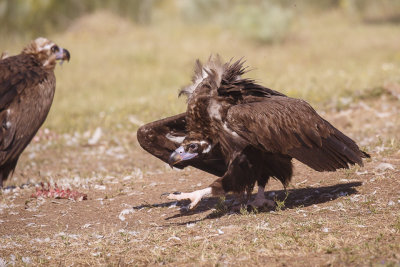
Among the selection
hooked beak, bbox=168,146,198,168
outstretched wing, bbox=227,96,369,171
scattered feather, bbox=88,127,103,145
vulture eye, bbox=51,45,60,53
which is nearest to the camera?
outstretched wing, bbox=227,96,369,171

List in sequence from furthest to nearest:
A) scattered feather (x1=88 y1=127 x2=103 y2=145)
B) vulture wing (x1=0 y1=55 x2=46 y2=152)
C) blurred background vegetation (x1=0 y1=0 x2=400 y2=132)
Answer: blurred background vegetation (x1=0 y1=0 x2=400 y2=132)
scattered feather (x1=88 y1=127 x2=103 y2=145)
vulture wing (x1=0 y1=55 x2=46 y2=152)

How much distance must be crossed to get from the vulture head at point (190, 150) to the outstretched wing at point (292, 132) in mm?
452

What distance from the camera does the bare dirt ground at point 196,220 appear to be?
15.3 ft

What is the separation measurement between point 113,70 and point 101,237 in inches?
515

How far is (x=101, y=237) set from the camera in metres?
5.52

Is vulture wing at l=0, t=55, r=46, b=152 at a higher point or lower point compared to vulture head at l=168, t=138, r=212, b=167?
higher

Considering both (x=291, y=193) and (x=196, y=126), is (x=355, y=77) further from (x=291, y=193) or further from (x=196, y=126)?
(x=196, y=126)

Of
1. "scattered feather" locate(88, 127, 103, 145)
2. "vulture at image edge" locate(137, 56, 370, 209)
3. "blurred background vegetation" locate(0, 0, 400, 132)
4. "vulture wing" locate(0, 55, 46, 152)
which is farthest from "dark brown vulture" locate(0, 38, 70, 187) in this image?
"blurred background vegetation" locate(0, 0, 400, 132)

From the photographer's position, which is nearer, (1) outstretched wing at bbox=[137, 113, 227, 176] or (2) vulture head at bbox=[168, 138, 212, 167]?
(2) vulture head at bbox=[168, 138, 212, 167]

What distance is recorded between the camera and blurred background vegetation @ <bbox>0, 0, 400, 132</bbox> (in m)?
12.7

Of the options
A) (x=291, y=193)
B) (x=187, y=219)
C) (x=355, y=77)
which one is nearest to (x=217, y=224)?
(x=187, y=219)

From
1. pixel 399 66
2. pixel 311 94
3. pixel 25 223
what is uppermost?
pixel 399 66

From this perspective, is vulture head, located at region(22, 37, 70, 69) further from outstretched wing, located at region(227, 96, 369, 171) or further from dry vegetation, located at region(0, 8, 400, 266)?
outstretched wing, located at region(227, 96, 369, 171)

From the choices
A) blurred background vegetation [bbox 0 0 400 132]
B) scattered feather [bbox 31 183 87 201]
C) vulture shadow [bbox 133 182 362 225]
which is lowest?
scattered feather [bbox 31 183 87 201]
